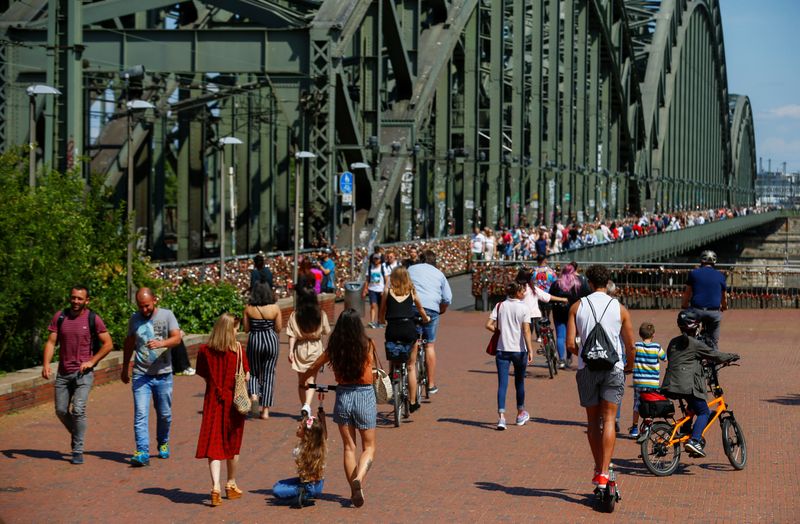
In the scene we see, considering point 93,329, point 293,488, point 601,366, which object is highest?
point 93,329

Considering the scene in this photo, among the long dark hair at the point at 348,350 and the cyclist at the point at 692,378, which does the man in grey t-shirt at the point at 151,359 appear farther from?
the cyclist at the point at 692,378

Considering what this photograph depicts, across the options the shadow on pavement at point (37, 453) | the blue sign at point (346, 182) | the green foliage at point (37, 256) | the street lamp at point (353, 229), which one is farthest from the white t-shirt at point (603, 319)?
the blue sign at point (346, 182)

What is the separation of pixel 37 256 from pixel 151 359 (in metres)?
4.01

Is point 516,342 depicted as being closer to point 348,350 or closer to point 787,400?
Result: point 787,400

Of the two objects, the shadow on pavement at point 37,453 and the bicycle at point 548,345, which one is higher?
the bicycle at point 548,345

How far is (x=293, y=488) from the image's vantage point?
10.4 m

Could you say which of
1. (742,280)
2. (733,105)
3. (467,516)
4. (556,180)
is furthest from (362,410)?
(733,105)

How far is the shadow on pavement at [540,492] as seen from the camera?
1049cm

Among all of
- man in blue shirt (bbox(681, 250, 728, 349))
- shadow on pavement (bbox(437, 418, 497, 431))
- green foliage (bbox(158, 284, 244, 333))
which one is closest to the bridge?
green foliage (bbox(158, 284, 244, 333))

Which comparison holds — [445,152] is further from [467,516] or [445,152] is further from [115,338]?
[467,516]

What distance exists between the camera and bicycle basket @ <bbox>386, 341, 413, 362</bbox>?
14.1 metres

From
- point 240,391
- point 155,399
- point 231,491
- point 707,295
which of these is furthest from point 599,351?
point 707,295

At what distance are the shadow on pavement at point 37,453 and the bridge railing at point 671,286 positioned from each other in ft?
62.1

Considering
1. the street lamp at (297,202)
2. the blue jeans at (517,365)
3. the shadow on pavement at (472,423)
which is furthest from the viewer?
the street lamp at (297,202)
